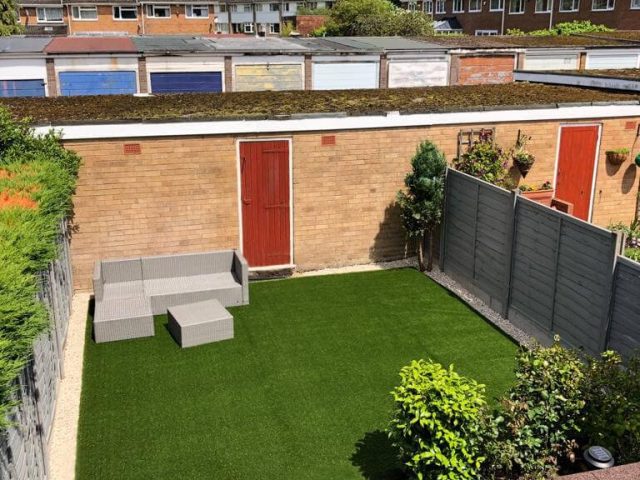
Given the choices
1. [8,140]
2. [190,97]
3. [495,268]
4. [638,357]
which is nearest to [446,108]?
[495,268]

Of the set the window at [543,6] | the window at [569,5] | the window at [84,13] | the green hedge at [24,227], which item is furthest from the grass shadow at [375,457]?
the window at [84,13]

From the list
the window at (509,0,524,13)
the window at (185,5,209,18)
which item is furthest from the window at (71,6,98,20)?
the window at (509,0,524,13)

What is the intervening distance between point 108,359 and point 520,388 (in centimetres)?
573

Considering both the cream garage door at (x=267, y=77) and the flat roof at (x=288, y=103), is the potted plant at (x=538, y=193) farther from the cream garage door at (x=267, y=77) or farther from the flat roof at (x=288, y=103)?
the cream garage door at (x=267, y=77)

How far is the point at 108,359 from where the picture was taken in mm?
9227

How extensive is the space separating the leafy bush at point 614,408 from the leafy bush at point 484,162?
21.1ft

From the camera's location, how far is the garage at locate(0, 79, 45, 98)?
20828mm

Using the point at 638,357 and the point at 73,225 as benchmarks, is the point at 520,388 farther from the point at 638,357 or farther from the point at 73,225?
the point at 73,225

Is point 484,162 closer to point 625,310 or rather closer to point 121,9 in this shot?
point 625,310

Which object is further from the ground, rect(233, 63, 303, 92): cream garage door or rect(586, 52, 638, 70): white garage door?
rect(586, 52, 638, 70): white garage door

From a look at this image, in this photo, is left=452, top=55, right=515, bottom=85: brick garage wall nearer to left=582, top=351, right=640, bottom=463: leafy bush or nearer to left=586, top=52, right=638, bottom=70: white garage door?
left=586, top=52, right=638, bottom=70: white garage door

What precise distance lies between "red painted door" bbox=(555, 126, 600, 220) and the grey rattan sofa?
731cm

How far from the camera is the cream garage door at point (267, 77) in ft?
73.8

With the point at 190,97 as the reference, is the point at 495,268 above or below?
below
